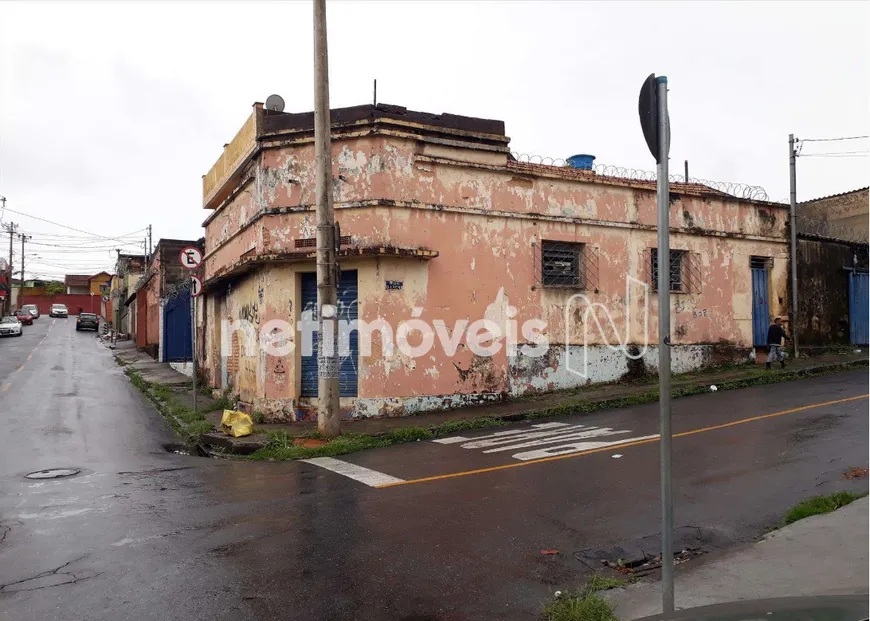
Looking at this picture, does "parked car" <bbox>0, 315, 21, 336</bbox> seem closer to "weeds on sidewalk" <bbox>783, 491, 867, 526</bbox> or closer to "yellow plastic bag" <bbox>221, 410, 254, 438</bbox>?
"yellow plastic bag" <bbox>221, 410, 254, 438</bbox>

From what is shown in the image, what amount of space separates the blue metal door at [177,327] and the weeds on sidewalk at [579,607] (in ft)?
84.6

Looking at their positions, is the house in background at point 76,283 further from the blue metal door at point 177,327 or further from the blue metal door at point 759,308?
the blue metal door at point 759,308

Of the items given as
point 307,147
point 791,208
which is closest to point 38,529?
point 307,147

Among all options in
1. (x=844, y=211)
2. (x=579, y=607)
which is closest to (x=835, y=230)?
(x=844, y=211)

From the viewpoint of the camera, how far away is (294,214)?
13.4 meters

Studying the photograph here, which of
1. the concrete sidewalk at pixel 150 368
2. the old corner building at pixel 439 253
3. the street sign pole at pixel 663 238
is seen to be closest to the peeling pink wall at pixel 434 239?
the old corner building at pixel 439 253

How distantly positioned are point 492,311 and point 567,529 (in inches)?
341

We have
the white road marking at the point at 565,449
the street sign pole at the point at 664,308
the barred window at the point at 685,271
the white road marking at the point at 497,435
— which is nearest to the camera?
the street sign pole at the point at 664,308

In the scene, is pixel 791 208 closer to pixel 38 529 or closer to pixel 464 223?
pixel 464 223

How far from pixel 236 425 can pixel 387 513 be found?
585 centimetres

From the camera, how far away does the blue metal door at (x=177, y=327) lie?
92.0 feet

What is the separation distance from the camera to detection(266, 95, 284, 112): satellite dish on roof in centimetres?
1450

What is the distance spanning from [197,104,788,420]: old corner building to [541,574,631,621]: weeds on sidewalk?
8.77 m

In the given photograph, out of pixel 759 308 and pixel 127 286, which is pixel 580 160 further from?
pixel 127 286
